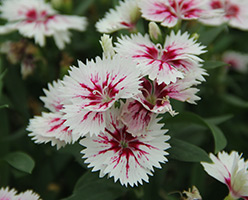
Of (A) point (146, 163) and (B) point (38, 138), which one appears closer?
(A) point (146, 163)

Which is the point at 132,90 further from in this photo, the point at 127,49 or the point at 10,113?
the point at 10,113

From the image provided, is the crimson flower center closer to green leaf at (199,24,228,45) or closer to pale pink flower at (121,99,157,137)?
green leaf at (199,24,228,45)

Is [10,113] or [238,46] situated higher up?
[238,46]

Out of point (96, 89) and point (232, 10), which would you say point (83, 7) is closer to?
point (232, 10)

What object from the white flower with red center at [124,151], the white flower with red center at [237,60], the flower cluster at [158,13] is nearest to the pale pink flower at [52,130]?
the white flower with red center at [124,151]

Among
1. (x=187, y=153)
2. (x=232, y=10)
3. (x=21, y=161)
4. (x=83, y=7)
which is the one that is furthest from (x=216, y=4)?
(x=21, y=161)

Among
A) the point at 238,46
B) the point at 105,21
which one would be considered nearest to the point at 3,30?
the point at 105,21

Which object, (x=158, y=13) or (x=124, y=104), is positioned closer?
(x=124, y=104)
